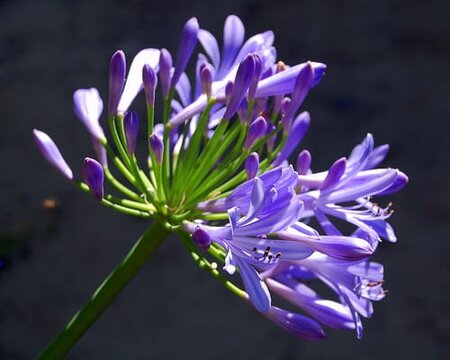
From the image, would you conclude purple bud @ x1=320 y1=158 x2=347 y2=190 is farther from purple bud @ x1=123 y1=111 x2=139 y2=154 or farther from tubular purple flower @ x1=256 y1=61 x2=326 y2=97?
purple bud @ x1=123 y1=111 x2=139 y2=154

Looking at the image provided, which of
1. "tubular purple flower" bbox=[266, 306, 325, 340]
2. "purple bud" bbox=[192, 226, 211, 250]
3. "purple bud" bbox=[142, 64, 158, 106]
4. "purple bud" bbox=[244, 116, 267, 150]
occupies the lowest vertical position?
"tubular purple flower" bbox=[266, 306, 325, 340]

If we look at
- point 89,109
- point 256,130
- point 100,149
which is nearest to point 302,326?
point 256,130

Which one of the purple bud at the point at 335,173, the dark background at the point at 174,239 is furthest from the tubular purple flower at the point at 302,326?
the dark background at the point at 174,239

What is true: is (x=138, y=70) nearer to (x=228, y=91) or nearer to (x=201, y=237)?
(x=228, y=91)

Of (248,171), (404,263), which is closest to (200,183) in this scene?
(248,171)

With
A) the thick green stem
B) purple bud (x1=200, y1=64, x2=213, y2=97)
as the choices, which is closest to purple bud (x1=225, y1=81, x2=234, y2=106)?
purple bud (x1=200, y1=64, x2=213, y2=97)

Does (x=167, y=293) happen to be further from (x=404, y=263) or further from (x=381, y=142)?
(x=381, y=142)

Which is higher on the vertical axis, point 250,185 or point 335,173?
point 250,185
